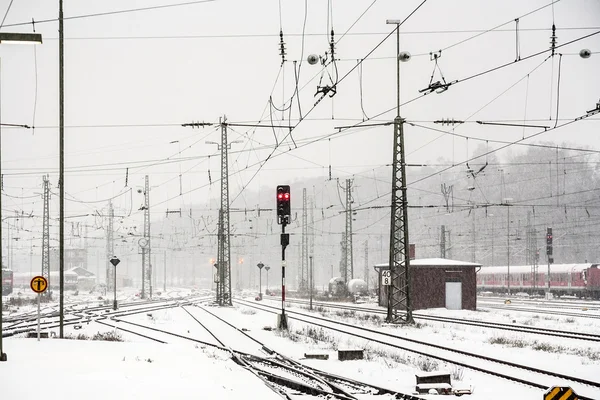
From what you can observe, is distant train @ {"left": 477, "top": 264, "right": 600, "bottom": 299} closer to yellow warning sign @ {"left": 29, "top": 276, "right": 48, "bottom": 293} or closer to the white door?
the white door

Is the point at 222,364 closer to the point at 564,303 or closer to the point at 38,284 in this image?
the point at 38,284

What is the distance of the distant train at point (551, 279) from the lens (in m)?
60.6

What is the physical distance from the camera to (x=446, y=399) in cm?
1266

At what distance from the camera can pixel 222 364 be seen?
53.3ft

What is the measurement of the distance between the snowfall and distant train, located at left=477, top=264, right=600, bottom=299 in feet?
126

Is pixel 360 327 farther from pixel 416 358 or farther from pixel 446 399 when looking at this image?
pixel 446 399

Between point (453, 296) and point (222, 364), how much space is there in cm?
2929

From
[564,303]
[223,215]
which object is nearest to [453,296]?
[564,303]

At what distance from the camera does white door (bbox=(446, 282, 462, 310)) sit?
4278 centimetres

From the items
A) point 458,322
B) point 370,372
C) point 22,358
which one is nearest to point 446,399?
point 370,372

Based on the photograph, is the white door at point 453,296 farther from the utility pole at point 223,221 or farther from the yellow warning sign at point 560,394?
the yellow warning sign at point 560,394

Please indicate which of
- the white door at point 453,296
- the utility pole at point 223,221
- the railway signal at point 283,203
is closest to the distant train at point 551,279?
the white door at point 453,296

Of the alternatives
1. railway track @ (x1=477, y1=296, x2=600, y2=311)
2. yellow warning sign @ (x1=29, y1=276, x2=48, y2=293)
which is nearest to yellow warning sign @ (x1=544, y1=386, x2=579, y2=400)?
yellow warning sign @ (x1=29, y1=276, x2=48, y2=293)

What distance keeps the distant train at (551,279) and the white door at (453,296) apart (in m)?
23.7
